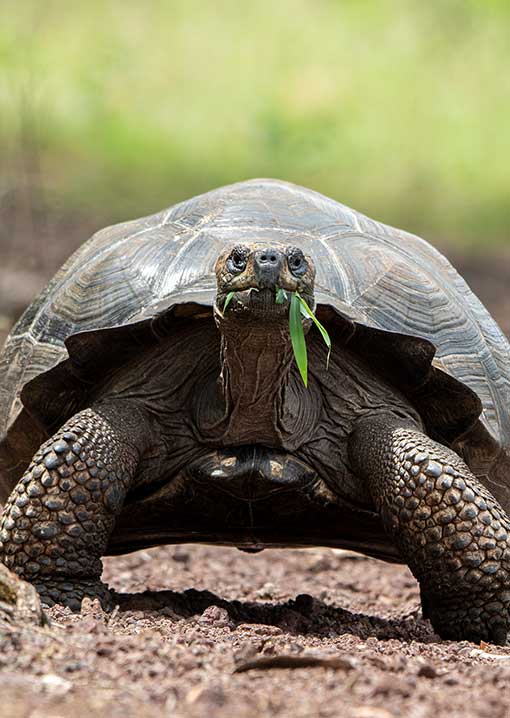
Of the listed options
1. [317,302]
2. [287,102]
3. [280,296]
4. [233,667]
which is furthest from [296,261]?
[287,102]

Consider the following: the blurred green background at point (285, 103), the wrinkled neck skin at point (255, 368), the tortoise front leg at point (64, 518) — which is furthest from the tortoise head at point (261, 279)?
the blurred green background at point (285, 103)

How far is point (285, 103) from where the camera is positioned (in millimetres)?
25016

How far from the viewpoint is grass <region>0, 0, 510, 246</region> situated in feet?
71.3

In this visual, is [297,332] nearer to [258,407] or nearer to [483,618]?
[258,407]

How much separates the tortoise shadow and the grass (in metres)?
15.0

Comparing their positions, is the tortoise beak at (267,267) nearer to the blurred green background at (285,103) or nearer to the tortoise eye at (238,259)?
the tortoise eye at (238,259)

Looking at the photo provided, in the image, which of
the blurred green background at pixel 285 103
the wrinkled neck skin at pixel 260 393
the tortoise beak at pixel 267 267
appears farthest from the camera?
the blurred green background at pixel 285 103

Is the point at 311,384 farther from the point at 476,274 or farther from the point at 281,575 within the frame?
the point at 476,274

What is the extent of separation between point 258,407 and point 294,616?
0.75 metres

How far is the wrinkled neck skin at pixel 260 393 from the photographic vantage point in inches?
169

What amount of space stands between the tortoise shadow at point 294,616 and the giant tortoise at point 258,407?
0.16 m

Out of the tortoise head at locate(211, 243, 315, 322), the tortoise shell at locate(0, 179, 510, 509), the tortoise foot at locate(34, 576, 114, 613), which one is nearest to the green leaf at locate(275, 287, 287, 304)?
the tortoise head at locate(211, 243, 315, 322)

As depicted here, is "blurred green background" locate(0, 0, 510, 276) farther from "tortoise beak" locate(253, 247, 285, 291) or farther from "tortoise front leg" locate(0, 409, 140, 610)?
"tortoise beak" locate(253, 247, 285, 291)

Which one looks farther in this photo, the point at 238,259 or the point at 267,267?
the point at 238,259
